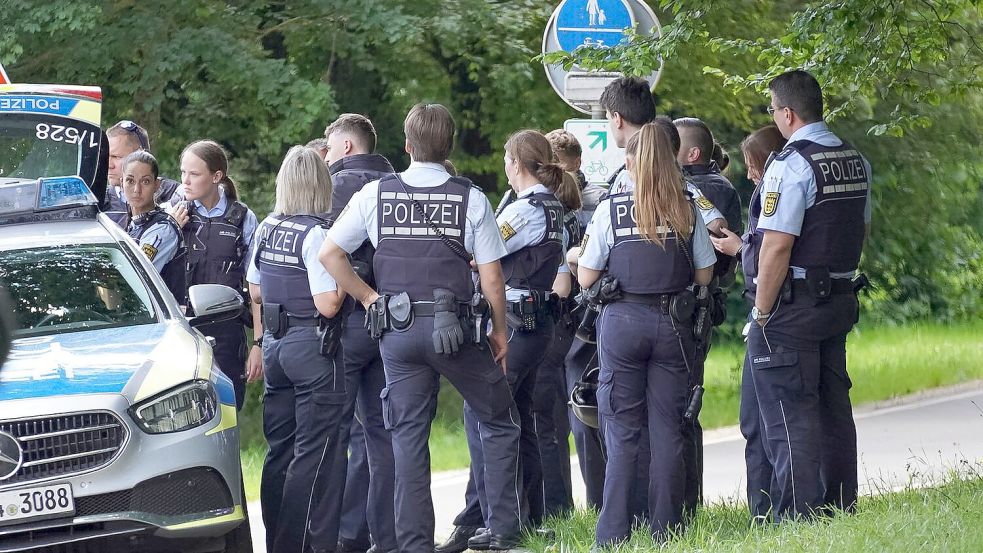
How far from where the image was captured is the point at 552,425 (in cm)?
750

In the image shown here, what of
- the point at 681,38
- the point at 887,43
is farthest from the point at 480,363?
the point at 887,43

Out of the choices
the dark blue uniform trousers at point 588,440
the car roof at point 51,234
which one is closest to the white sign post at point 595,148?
the dark blue uniform trousers at point 588,440

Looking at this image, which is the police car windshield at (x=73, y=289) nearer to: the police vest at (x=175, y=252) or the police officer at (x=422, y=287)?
the police officer at (x=422, y=287)

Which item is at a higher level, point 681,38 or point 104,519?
point 681,38

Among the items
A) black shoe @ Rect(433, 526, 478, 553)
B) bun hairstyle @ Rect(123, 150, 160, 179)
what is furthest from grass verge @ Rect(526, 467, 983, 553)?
bun hairstyle @ Rect(123, 150, 160, 179)

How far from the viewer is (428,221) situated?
6.37 meters

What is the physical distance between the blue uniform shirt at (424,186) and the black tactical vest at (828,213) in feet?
4.41

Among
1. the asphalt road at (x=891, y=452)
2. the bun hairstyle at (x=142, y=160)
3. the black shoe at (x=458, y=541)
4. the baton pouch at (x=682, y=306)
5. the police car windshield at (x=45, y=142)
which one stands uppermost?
Answer: the police car windshield at (x=45, y=142)

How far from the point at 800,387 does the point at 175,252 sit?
3.50 m

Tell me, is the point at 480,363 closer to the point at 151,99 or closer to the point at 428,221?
the point at 428,221

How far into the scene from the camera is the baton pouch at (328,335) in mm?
6773

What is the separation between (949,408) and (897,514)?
6786 mm

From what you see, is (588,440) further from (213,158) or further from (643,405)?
(213,158)

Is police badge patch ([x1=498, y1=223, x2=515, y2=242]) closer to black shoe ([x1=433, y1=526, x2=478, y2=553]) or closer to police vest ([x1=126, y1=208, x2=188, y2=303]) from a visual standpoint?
black shoe ([x1=433, y1=526, x2=478, y2=553])
